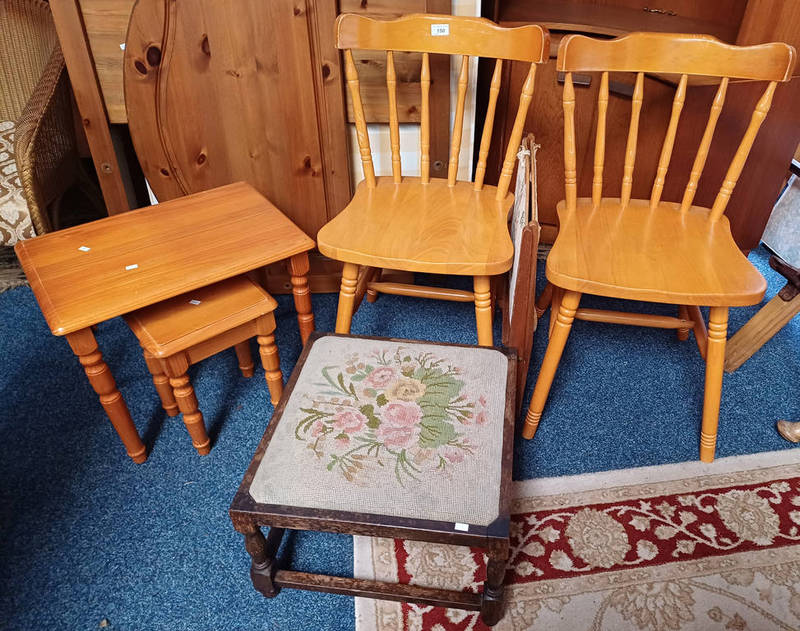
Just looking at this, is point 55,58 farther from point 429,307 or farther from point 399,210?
point 429,307

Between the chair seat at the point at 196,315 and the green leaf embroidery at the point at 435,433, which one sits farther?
the chair seat at the point at 196,315

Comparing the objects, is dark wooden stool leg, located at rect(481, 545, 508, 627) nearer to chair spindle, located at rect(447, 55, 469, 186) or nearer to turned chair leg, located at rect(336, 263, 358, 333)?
turned chair leg, located at rect(336, 263, 358, 333)

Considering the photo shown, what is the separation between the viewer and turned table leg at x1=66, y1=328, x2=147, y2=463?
4.20 ft

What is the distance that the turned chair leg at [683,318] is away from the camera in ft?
5.76

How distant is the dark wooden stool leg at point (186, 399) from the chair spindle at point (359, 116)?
0.71 metres

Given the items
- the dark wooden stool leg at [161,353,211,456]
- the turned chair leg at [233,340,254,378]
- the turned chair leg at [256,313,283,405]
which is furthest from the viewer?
the turned chair leg at [233,340,254,378]

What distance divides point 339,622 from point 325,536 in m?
0.20

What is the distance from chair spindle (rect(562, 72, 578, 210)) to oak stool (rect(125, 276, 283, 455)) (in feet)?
2.69

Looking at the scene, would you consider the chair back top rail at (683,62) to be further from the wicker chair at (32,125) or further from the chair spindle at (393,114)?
the wicker chair at (32,125)

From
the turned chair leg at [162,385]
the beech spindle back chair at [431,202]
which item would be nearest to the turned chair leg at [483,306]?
the beech spindle back chair at [431,202]

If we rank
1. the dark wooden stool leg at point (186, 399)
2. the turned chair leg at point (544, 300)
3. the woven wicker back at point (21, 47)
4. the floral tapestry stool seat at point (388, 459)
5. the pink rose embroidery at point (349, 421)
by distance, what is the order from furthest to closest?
the woven wicker back at point (21, 47) < the turned chair leg at point (544, 300) < the dark wooden stool leg at point (186, 399) < the pink rose embroidery at point (349, 421) < the floral tapestry stool seat at point (388, 459)

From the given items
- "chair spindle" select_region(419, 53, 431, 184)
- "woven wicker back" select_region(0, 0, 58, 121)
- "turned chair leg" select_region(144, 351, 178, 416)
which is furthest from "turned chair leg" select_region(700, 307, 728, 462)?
"woven wicker back" select_region(0, 0, 58, 121)

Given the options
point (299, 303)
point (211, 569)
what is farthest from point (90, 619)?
point (299, 303)

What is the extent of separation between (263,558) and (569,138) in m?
1.21
